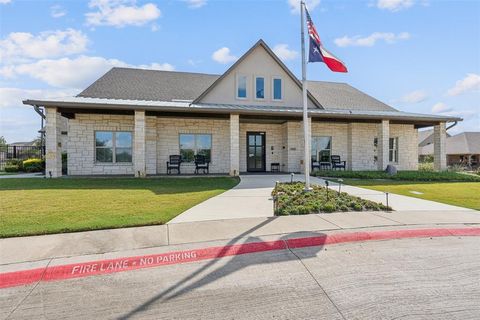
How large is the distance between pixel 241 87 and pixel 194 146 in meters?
4.46

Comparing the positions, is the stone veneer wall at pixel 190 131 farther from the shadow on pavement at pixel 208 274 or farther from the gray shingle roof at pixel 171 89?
the shadow on pavement at pixel 208 274

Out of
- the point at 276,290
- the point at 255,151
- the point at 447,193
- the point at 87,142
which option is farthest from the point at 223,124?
the point at 276,290

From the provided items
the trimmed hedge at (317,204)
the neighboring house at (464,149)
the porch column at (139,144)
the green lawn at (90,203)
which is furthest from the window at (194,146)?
the neighboring house at (464,149)

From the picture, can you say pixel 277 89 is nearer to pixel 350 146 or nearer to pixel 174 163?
pixel 350 146

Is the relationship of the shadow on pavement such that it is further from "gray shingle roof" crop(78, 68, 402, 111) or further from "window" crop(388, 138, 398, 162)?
"window" crop(388, 138, 398, 162)

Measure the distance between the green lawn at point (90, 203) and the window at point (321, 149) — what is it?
8.44 m

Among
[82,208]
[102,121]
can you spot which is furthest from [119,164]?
[82,208]

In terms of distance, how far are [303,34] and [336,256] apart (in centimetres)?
775

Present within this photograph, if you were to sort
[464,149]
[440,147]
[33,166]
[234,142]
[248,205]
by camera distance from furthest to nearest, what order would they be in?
[464,149] < [33,166] < [440,147] < [234,142] < [248,205]

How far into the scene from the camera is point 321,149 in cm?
1922

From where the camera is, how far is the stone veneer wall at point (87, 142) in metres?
15.6

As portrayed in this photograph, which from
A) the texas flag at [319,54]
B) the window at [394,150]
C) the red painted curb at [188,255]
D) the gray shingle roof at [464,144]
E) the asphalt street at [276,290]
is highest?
the texas flag at [319,54]

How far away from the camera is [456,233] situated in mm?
6051

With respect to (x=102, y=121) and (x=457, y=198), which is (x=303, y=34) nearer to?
(x=457, y=198)
